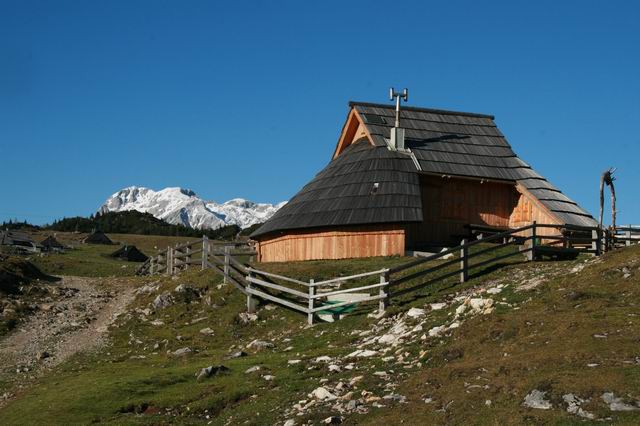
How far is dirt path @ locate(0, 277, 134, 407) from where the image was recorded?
2388 centimetres

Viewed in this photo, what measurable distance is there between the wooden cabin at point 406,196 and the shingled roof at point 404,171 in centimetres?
6

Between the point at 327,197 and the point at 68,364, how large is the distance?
60.1ft

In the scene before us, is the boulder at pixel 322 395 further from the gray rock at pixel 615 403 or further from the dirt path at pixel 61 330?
the dirt path at pixel 61 330

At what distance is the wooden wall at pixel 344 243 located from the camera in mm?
36812

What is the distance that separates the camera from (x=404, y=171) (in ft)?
130

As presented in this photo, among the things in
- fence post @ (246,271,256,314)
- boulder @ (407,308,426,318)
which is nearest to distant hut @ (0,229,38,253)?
fence post @ (246,271,256,314)

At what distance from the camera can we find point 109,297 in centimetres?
3769

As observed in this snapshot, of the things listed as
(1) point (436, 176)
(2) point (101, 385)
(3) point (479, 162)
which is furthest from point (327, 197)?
(2) point (101, 385)

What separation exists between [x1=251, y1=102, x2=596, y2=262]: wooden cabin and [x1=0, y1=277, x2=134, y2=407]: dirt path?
8.91 meters

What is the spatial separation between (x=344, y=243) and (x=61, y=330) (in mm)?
13340

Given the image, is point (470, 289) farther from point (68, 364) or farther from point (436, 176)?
point (436, 176)

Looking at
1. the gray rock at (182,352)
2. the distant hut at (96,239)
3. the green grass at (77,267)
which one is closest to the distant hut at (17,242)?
the distant hut at (96,239)

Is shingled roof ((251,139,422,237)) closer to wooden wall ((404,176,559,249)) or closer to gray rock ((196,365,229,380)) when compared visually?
wooden wall ((404,176,559,249))

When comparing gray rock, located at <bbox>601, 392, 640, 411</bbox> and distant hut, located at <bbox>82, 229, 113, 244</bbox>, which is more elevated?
distant hut, located at <bbox>82, 229, 113, 244</bbox>
